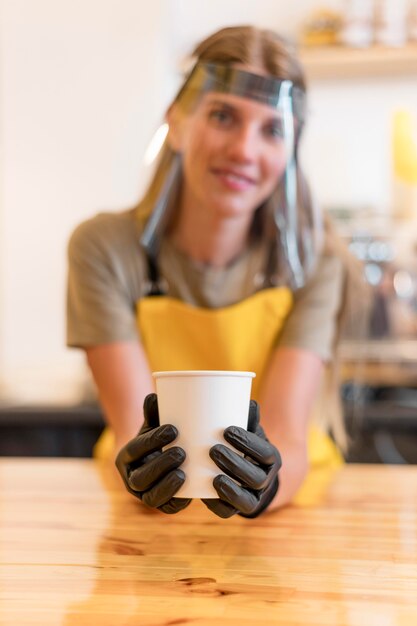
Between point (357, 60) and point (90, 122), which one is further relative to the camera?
point (90, 122)

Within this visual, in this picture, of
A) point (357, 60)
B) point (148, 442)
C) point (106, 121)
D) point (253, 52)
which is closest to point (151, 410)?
point (148, 442)

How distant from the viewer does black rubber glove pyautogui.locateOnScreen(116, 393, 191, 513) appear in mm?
818

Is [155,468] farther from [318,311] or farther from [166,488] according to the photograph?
[318,311]

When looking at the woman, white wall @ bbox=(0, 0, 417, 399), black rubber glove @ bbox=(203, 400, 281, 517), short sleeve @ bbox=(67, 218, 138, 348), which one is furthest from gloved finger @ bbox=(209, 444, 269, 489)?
white wall @ bbox=(0, 0, 417, 399)

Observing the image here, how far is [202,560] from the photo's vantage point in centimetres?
86

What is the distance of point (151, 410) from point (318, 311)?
695mm

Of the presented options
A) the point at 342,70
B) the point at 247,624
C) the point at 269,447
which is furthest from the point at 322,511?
the point at 342,70

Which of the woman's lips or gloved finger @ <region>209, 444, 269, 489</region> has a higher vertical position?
the woman's lips

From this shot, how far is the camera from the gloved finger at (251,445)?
2.68 feet

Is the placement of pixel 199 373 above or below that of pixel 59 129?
above

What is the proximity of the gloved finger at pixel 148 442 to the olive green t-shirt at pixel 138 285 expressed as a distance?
1.76 ft

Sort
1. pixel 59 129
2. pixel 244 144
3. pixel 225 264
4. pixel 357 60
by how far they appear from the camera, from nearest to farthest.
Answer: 1. pixel 244 144
2. pixel 225 264
3. pixel 357 60
4. pixel 59 129

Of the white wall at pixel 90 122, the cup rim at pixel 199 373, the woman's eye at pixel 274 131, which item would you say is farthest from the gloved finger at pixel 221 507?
the white wall at pixel 90 122

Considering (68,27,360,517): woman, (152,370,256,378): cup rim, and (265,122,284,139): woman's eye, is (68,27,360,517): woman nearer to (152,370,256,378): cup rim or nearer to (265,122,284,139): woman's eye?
(265,122,284,139): woman's eye
